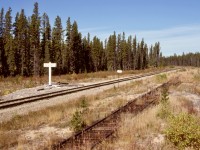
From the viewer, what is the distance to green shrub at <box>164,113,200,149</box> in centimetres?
748

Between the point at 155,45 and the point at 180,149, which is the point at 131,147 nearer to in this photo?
the point at 180,149

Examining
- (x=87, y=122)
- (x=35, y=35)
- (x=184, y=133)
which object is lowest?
(x=87, y=122)

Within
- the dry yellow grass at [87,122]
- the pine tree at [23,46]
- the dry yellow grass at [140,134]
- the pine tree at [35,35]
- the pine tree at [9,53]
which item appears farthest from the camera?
the pine tree at [23,46]

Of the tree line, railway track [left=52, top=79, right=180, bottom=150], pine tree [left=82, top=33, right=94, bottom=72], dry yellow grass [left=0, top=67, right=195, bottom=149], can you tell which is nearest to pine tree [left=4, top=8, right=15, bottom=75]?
the tree line

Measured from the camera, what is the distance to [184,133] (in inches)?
304

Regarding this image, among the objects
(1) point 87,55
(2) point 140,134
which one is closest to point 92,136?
(2) point 140,134

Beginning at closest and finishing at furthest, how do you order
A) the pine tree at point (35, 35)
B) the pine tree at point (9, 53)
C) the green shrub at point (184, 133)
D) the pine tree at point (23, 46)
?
→ the green shrub at point (184, 133) < the pine tree at point (35, 35) < the pine tree at point (9, 53) < the pine tree at point (23, 46)

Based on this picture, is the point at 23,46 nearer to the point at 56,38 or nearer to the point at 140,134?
the point at 56,38

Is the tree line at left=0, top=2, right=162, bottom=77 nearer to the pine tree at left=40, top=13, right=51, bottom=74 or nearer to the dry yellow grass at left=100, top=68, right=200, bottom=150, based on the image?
the pine tree at left=40, top=13, right=51, bottom=74

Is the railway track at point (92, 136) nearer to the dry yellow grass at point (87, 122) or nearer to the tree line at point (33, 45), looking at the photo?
the dry yellow grass at point (87, 122)

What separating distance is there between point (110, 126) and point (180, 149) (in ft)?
11.0

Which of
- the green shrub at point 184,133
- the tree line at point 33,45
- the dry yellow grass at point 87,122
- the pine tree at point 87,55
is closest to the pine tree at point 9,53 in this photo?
the tree line at point 33,45

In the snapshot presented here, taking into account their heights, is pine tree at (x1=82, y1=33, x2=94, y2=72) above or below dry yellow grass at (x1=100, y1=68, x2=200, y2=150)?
above

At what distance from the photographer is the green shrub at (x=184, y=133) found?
7484mm
